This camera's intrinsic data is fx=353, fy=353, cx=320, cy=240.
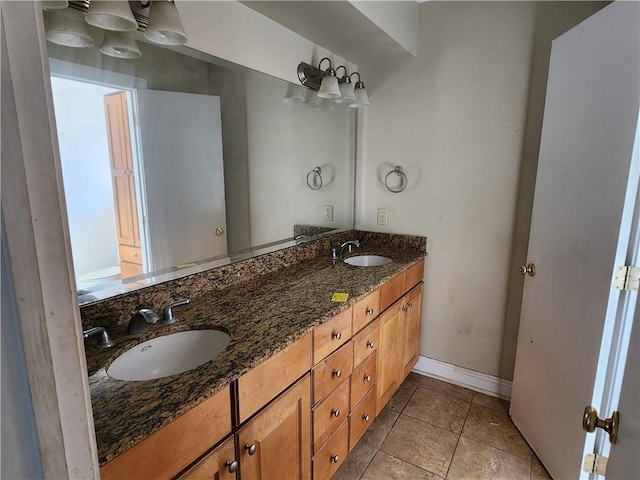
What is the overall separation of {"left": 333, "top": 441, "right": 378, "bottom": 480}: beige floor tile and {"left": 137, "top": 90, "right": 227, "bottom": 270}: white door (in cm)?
119

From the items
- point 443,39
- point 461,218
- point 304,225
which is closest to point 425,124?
point 443,39

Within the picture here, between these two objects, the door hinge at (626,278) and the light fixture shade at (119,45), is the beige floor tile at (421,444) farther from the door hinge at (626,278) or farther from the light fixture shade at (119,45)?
the light fixture shade at (119,45)

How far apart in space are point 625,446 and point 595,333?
0.96m

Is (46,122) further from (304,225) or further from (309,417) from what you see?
(304,225)

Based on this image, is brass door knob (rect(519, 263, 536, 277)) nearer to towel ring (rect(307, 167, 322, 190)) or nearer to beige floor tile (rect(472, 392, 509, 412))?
beige floor tile (rect(472, 392, 509, 412))

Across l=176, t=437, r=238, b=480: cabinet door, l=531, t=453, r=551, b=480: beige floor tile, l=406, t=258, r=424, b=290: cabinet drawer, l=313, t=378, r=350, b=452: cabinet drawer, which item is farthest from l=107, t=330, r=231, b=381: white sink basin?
l=531, t=453, r=551, b=480: beige floor tile

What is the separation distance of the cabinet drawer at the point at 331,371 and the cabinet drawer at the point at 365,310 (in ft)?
0.33

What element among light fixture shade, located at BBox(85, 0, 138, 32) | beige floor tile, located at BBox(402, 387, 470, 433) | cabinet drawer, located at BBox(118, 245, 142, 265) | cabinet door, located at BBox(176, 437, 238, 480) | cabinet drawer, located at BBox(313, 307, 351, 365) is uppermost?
light fixture shade, located at BBox(85, 0, 138, 32)

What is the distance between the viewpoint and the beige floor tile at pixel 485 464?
1.67 metres

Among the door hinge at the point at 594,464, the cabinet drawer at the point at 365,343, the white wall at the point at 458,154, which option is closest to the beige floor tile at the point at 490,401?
the white wall at the point at 458,154

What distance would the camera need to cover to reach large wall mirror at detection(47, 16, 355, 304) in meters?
1.13

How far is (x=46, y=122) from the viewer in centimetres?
38

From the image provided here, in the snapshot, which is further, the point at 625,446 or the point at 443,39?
the point at 443,39

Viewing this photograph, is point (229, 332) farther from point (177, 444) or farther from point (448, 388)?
point (448, 388)
